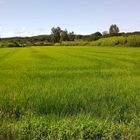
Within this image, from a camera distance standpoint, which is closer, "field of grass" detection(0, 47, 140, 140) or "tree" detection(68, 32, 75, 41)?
"field of grass" detection(0, 47, 140, 140)

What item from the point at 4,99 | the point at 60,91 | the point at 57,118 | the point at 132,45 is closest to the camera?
the point at 57,118

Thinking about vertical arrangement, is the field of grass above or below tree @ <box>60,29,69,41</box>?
above

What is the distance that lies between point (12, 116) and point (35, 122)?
3.86 feet

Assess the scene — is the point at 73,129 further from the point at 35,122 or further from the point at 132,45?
the point at 132,45

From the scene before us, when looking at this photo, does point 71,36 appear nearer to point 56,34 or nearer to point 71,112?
point 56,34

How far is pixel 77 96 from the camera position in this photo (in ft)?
36.1

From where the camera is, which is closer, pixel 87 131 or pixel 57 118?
pixel 87 131

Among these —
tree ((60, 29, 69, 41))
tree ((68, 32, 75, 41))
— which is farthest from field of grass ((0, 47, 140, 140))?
tree ((68, 32, 75, 41))

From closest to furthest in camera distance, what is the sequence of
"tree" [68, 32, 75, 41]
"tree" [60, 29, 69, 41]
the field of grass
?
the field of grass
"tree" [60, 29, 69, 41]
"tree" [68, 32, 75, 41]

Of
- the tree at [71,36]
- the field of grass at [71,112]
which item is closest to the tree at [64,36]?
the tree at [71,36]

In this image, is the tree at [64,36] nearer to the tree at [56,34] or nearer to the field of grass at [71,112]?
the tree at [56,34]

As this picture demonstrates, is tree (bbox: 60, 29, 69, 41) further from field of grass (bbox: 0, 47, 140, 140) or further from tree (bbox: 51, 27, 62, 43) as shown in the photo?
field of grass (bbox: 0, 47, 140, 140)

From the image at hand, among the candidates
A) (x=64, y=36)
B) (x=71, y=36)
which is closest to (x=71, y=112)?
(x=64, y=36)

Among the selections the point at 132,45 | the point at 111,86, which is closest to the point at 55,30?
the point at 132,45
